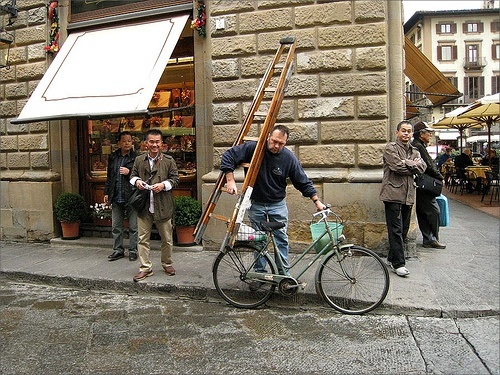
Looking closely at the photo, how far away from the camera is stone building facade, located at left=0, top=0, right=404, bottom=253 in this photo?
6895mm

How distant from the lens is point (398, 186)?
596 centimetres

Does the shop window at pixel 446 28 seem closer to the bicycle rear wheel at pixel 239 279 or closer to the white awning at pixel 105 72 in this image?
the white awning at pixel 105 72

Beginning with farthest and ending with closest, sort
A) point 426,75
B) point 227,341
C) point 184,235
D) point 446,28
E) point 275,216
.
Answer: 1. point 446,28
2. point 426,75
3. point 184,235
4. point 275,216
5. point 227,341

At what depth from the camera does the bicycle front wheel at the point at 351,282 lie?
4.96m

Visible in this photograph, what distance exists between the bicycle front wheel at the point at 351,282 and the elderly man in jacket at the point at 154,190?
211cm

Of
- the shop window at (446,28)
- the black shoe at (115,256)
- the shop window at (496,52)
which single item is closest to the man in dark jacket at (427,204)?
the shop window at (496,52)

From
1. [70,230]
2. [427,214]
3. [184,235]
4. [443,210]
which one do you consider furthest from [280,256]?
[70,230]

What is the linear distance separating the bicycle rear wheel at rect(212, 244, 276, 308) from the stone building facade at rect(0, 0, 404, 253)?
6.96ft

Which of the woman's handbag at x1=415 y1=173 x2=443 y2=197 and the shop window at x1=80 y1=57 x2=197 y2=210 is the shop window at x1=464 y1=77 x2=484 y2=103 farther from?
the shop window at x1=80 y1=57 x2=197 y2=210

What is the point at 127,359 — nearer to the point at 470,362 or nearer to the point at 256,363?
the point at 256,363

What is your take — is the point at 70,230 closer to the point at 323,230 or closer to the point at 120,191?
the point at 120,191

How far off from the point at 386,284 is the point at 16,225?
276 inches

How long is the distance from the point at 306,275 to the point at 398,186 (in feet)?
5.09

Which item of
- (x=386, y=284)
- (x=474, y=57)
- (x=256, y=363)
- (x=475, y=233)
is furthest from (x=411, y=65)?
(x=474, y=57)
